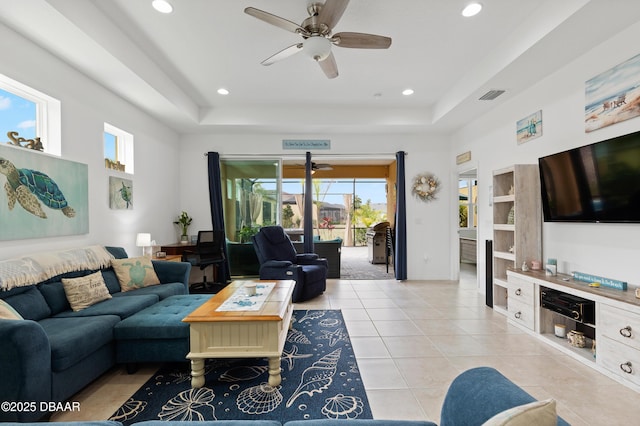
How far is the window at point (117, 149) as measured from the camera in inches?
162

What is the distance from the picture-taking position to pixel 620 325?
7.70 ft

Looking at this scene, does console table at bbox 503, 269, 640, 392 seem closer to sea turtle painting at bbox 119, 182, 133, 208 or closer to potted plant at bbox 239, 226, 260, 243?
potted plant at bbox 239, 226, 260, 243

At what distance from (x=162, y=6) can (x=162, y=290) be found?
2764mm

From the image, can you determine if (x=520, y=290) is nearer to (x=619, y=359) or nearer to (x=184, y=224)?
(x=619, y=359)

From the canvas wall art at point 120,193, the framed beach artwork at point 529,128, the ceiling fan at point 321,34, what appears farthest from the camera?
the canvas wall art at point 120,193

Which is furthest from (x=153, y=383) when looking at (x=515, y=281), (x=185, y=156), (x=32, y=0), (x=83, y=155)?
(x=185, y=156)

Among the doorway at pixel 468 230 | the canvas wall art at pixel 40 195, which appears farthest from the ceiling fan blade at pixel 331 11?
the doorway at pixel 468 230

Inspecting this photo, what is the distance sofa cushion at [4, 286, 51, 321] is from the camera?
232 centimetres

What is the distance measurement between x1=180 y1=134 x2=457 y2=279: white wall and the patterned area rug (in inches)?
147

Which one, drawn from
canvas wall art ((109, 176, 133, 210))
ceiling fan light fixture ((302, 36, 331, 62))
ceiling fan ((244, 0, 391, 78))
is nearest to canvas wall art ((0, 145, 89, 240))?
canvas wall art ((109, 176, 133, 210))

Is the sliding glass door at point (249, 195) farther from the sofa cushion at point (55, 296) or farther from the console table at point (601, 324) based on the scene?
the console table at point (601, 324)

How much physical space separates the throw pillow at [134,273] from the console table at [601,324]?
418 centimetres

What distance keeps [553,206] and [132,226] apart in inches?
209

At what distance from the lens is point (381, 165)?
32.0 ft
